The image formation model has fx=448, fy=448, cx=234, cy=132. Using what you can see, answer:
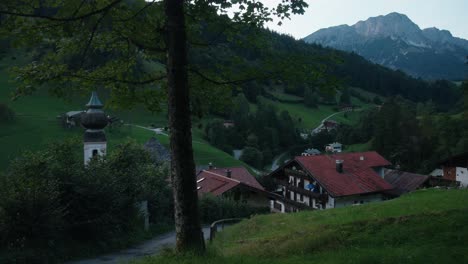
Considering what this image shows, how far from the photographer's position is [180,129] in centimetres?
691

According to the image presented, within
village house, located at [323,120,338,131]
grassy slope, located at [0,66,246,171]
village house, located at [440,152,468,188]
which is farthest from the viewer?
village house, located at [323,120,338,131]

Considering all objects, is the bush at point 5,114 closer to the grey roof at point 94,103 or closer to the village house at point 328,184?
the grey roof at point 94,103

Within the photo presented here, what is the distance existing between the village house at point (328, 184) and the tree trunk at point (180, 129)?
32890mm

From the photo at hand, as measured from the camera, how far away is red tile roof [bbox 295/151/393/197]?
3966cm

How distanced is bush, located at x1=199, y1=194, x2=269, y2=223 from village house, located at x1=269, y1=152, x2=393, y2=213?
7.37 metres

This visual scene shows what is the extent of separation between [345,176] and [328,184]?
2.72 meters

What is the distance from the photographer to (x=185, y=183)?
693 cm

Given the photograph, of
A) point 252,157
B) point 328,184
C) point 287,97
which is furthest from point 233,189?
point 287,97

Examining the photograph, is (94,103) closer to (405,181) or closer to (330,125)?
(405,181)

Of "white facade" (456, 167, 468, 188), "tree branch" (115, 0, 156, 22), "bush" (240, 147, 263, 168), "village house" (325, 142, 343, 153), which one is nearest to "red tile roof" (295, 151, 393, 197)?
"white facade" (456, 167, 468, 188)

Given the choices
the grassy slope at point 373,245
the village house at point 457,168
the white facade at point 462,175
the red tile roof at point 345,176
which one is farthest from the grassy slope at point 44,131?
the grassy slope at point 373,245

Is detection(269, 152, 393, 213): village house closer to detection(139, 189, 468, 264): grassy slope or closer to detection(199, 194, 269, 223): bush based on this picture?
detection(199, 194, 269, 223): bush

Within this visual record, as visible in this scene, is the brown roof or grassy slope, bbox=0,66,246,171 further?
grassy slope, bbox=0,66,246,171

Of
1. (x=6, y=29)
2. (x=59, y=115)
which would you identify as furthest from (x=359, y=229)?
(x=59, y=115)
